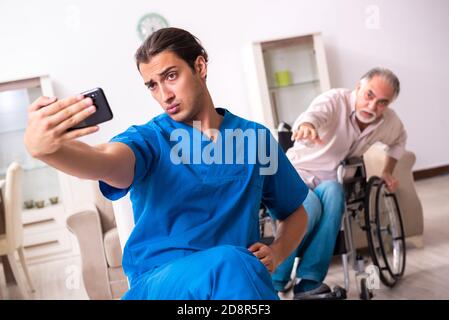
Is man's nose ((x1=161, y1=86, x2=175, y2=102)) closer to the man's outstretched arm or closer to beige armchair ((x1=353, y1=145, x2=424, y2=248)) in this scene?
the man's outstretched arm

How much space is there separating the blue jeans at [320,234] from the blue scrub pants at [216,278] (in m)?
1.26

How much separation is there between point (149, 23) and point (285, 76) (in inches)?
37.5

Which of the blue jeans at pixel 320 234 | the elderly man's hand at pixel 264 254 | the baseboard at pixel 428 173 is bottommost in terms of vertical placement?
the baseboard at pixel 428 173

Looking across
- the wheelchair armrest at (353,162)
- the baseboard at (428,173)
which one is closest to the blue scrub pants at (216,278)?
the wheelchair armrest at (353,162)

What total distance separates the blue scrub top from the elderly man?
1.02 m

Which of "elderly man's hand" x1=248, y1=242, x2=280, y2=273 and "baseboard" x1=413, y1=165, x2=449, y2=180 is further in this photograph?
"baseboard" x1=413, y1=165, x2=449, y2=180

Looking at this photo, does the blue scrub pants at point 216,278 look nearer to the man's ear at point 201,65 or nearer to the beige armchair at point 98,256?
the man's ear at point 201,65

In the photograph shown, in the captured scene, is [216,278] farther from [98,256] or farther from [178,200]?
[98,256]

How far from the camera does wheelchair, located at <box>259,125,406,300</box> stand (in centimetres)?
202

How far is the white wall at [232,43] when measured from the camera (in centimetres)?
408

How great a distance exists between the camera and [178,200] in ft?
2.79

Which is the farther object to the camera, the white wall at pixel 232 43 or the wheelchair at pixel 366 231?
the white wall at pixel 232 43

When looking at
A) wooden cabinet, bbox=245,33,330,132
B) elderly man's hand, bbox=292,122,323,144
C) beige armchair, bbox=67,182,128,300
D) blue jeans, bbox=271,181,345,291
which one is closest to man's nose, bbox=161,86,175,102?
elderly man's hand, bbox=292,122,323,144
